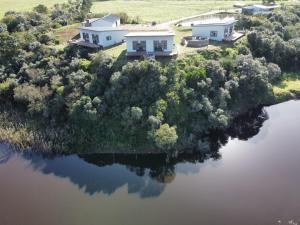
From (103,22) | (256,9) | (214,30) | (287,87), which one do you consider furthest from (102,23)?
(256,9)

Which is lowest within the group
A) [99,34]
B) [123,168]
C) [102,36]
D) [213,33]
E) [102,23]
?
[123,168]

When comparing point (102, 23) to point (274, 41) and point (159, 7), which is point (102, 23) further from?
point (159, 7)

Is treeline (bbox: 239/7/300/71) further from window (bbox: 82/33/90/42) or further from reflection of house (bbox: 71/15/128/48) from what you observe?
window (bbox: 82/33/90/42)

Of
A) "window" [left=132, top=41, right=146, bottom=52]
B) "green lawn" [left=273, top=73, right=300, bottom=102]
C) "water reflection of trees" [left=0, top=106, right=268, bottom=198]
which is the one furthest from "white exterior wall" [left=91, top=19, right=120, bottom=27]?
"green lawn" [left=273, top=73, right=300, bottom=102]

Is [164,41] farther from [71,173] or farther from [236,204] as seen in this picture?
[236,204]

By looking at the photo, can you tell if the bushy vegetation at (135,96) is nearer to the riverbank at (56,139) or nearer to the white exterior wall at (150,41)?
the riverbank at (56,139)

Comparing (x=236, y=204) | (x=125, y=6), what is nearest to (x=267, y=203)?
(x=236, y=204)

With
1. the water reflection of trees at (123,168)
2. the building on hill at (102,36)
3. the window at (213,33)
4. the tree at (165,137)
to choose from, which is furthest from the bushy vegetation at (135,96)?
the window at (213,33)
